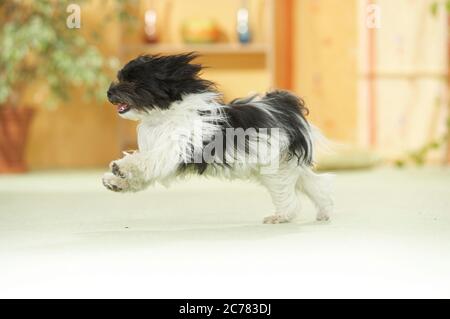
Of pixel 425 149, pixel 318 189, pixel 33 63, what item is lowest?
pixel 425 149

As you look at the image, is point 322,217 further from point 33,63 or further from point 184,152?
point 33,63

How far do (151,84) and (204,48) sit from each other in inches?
171

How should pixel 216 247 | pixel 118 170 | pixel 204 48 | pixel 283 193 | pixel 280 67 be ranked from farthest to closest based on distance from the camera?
pixel 280 67 → pixel 204 48 → pixel 283 193 → pixel 118 170 → pixel 216 247

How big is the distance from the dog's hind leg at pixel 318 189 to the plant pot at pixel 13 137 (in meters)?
3.86

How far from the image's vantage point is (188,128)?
3.24 m

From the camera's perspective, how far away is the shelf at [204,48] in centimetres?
752

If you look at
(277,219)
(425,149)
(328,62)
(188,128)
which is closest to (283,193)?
(277,219)

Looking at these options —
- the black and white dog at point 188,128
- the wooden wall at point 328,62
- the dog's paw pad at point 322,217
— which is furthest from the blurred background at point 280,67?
the black and white dog at point 188,128

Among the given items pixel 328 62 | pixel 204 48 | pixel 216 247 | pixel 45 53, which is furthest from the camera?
pixel 328 62

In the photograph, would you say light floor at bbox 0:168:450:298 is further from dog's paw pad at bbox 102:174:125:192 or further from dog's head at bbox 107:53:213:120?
dog's head at bbox 107:53:213:120

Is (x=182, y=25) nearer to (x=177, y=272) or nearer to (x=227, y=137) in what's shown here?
(x=227, y=137)

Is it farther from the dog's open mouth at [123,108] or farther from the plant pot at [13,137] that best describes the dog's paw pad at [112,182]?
the plant pot at [13,137]

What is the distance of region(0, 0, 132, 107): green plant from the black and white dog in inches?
133

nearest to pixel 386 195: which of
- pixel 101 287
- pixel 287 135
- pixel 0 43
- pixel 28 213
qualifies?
pixel 287 135
